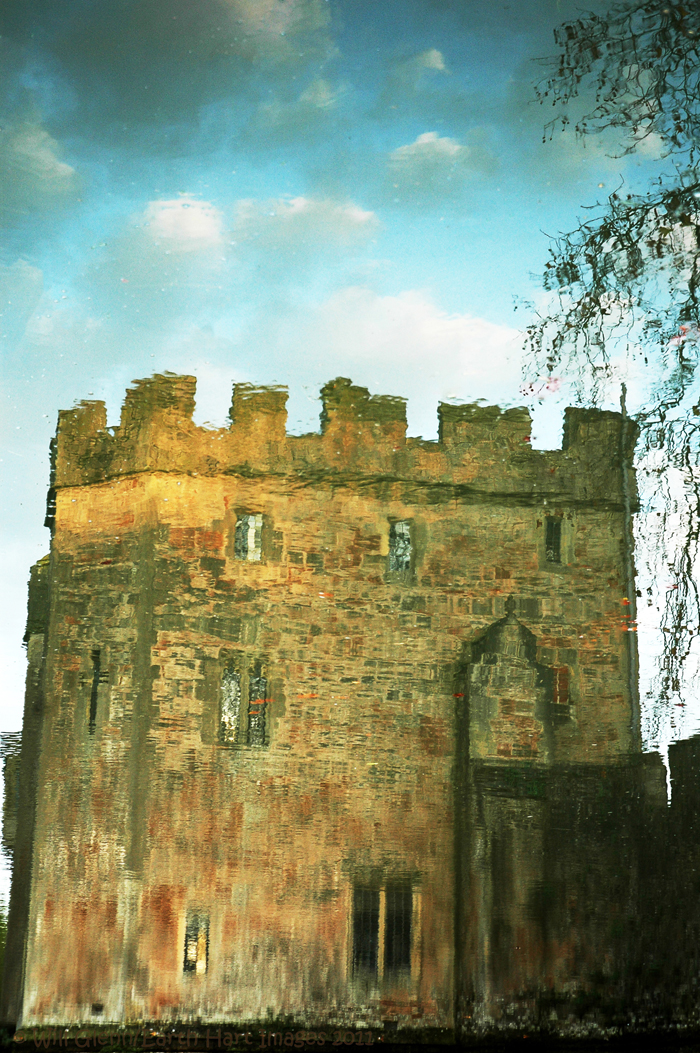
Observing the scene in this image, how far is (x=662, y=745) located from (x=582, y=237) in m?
1.81

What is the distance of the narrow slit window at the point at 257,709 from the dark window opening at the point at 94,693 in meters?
0.58

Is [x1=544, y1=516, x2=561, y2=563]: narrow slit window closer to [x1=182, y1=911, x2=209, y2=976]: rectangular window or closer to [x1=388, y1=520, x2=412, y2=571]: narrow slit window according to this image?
[x1=388, y1=520, x2=412, y2=571]: narrow slit window

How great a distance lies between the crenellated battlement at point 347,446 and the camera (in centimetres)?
297

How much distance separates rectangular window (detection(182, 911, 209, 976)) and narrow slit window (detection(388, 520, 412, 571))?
145 cm

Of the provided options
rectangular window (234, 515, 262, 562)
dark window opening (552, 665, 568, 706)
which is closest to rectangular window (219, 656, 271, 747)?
rectangular window (234, 515, 262, 562)

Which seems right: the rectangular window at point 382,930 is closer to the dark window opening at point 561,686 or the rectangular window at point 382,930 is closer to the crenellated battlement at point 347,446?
the dark window opening at point 561,686

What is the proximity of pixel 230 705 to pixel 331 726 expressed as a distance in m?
0.39

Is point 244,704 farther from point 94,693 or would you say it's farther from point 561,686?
point 561,686

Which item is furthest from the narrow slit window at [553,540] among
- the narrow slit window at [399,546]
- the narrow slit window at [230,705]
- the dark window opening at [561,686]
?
the narrow slit window at [230,705]

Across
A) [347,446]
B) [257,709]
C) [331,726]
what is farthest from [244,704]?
[347,446]

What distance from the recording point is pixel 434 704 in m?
3.21

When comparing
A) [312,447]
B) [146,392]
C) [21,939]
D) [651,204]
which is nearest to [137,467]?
[146,392]

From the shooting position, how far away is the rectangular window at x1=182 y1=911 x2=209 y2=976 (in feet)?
9.67

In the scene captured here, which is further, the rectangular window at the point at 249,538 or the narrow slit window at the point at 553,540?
the rectangular window at the point at 249,538
